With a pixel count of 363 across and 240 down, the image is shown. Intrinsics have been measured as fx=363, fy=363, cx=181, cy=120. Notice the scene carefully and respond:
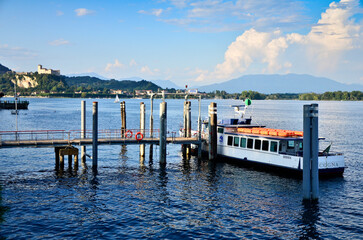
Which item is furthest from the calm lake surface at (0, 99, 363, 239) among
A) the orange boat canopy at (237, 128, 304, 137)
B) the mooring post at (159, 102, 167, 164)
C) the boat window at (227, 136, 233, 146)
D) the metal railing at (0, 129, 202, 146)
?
the orange boat canopy at (237, 128, 304, 137)

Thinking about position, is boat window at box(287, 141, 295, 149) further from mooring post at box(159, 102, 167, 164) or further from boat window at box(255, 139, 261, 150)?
mooring post at box(159, 102, 167, 164)

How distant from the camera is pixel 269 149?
120ft

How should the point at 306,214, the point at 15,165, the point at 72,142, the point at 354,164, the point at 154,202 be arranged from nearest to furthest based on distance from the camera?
1. the point at 306,214
2. the point at 154,202
3. the point at 72,142
4. the point at 15,165
5. the point at 354,164

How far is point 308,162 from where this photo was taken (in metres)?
24.9

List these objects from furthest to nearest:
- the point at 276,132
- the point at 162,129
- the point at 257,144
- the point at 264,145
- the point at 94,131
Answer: the point at 162,129 < the point at 257,144 < the point at 264,145 < the point at 276,132 < the point at 94,131

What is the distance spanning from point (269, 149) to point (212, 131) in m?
7.10

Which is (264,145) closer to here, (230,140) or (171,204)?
(230,140)

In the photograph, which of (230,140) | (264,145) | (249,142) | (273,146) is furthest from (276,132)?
(230,140)

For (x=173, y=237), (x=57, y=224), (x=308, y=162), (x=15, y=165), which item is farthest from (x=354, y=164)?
(x=15, y=165)

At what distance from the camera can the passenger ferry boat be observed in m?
33.8

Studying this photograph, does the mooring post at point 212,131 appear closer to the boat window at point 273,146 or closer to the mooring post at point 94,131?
the boat window at point 273,146

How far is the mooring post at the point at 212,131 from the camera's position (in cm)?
4062

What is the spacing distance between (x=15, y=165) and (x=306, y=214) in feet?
100

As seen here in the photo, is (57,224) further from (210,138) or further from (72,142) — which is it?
(210,138)
